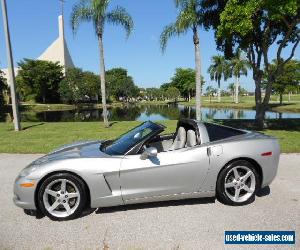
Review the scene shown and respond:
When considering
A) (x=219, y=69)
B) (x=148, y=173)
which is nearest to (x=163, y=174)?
(x=148, y=173)

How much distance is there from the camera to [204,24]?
50.6 ft

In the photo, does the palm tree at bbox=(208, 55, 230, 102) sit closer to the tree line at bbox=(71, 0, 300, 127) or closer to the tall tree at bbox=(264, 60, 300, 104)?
the tall tree at bbox=(264, 60, 300, 104)

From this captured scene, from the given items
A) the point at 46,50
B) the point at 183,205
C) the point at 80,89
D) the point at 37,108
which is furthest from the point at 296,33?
the point at 46,50

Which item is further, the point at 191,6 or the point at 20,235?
the point at 191,6

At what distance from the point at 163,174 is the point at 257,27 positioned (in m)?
Result: 11.4

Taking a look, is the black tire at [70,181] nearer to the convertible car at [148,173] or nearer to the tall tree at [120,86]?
the convertible car at [148,173]

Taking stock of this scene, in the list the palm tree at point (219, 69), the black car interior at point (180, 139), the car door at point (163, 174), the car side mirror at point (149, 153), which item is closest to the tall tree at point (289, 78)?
the palm tree at point (219, 69)

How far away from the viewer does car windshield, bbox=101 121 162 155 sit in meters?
4.72

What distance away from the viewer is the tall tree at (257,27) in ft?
37.6

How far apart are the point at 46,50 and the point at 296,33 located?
359 ft

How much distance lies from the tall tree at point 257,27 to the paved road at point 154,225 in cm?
800

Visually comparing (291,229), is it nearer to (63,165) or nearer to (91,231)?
(91,231)

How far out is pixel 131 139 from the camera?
4992 mm

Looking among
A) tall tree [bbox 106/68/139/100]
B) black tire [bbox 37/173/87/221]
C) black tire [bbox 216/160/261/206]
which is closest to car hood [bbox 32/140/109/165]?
black tire [bbox 37/173/87/221]
